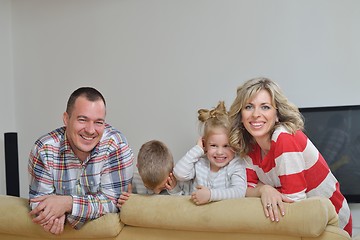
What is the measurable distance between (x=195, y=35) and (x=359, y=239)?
1916 mm

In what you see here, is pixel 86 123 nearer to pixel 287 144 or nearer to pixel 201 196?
pixel 201 196

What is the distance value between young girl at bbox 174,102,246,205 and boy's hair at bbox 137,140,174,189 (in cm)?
6

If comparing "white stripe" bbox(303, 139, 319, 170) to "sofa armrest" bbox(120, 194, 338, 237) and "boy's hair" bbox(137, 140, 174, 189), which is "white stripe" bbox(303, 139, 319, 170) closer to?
"sofa armrest" bbox(120, 194, 338, 237)

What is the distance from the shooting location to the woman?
1.94 m

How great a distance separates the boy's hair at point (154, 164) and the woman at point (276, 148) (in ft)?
1.03

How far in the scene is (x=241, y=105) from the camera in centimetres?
212

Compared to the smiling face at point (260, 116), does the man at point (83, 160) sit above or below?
below

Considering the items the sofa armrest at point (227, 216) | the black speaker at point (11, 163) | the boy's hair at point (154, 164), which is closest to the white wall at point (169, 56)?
the black speaker at point (11, 163)

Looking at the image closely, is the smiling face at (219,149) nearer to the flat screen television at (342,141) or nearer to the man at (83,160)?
the man at (83,160)

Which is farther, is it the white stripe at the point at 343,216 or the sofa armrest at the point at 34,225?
the white stripe at the point at 343,216

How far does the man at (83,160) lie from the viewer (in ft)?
6.76

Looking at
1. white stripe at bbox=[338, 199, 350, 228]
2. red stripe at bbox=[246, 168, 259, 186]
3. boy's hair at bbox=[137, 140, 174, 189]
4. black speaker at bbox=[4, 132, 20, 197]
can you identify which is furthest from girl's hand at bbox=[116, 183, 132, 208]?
black speaker at bbox=[4, 132, 20, 197]

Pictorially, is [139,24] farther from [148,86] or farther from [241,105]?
[241,105]

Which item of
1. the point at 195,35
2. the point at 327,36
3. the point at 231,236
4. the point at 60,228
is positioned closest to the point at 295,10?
the point at 327,36
